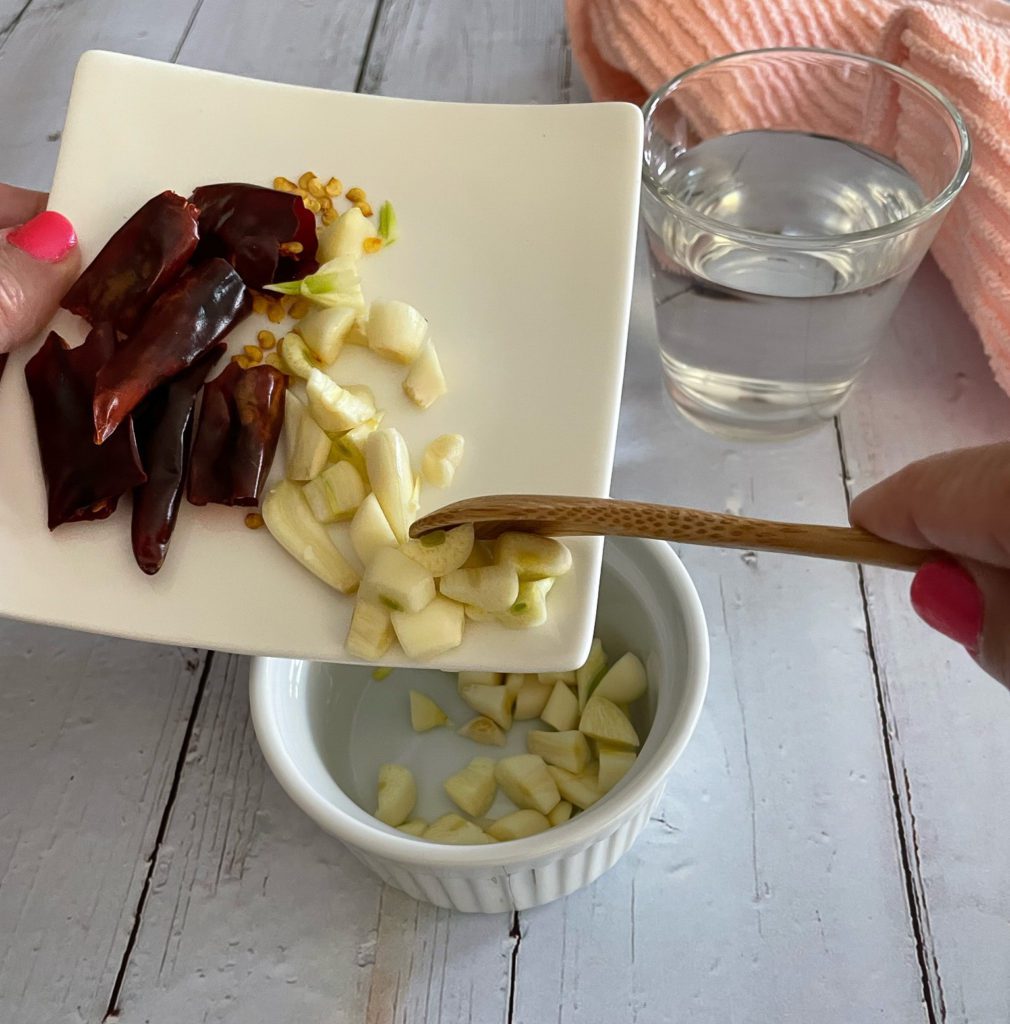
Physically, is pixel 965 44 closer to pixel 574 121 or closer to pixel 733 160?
pixel 733 160

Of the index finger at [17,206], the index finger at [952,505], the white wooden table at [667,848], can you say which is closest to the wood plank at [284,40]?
the index finger at [17,206]

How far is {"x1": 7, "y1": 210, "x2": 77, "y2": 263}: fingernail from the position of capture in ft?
1.85

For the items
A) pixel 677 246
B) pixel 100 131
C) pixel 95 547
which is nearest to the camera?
pixel 95 547

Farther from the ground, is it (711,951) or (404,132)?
(404,132)

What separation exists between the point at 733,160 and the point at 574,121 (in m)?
0.27

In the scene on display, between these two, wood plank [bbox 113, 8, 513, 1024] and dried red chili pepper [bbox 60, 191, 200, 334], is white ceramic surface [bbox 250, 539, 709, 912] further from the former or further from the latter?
dried red chili pepper [bbox 60, 191, 200, 334]

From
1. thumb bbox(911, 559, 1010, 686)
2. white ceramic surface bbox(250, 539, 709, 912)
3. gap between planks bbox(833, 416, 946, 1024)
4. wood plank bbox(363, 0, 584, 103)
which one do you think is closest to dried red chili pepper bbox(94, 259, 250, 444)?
white ceramic surface bbox(250, 539, 709, 912)

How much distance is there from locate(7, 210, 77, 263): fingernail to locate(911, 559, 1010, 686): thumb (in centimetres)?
46

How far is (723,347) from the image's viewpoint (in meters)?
0.78

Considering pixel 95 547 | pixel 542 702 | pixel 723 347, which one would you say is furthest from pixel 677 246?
pixel 95 547

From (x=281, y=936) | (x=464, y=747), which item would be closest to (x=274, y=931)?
(x=281, y=936)

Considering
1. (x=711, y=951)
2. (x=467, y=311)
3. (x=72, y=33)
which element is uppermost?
(x=467, y=311)

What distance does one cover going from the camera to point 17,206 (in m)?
0.75

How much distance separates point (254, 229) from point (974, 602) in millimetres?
397
